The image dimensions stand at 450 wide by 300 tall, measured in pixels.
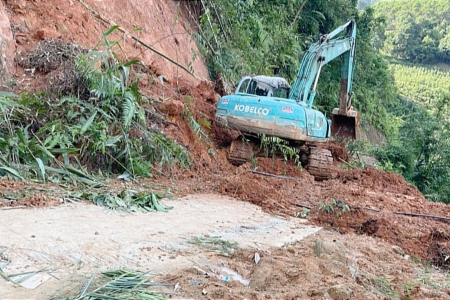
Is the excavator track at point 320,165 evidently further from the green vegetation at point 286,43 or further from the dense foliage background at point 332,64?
the dense foliage background at point 332,64

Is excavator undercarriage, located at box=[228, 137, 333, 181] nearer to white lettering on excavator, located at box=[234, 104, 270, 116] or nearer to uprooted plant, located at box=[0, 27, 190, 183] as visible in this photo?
white lettering on excavator, located at box=[234, 104, 270, 116]

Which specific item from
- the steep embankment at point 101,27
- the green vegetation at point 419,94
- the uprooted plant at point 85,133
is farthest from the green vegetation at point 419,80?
the uprooted plant at point 85,133

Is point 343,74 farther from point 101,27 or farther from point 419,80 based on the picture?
point 419,80

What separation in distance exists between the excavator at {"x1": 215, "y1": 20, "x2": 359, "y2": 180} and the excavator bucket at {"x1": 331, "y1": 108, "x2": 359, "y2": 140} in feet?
5.66

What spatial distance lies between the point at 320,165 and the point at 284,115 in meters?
1.39

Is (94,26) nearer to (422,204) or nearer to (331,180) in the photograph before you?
(331,180)

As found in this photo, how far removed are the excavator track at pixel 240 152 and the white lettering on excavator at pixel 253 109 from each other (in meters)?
0.77

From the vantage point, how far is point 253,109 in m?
8.96

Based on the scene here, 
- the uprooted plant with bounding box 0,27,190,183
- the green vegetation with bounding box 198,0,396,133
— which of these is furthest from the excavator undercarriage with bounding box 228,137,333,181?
the green vegetation with bounding box 198,0,396,133

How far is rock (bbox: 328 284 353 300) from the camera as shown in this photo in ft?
9.90

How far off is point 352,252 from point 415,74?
54.0 metres

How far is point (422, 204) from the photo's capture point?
7.19 meters

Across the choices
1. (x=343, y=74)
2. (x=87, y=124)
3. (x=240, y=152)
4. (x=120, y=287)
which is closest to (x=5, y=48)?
(x=87, y=124)

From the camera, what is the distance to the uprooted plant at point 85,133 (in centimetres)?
599
